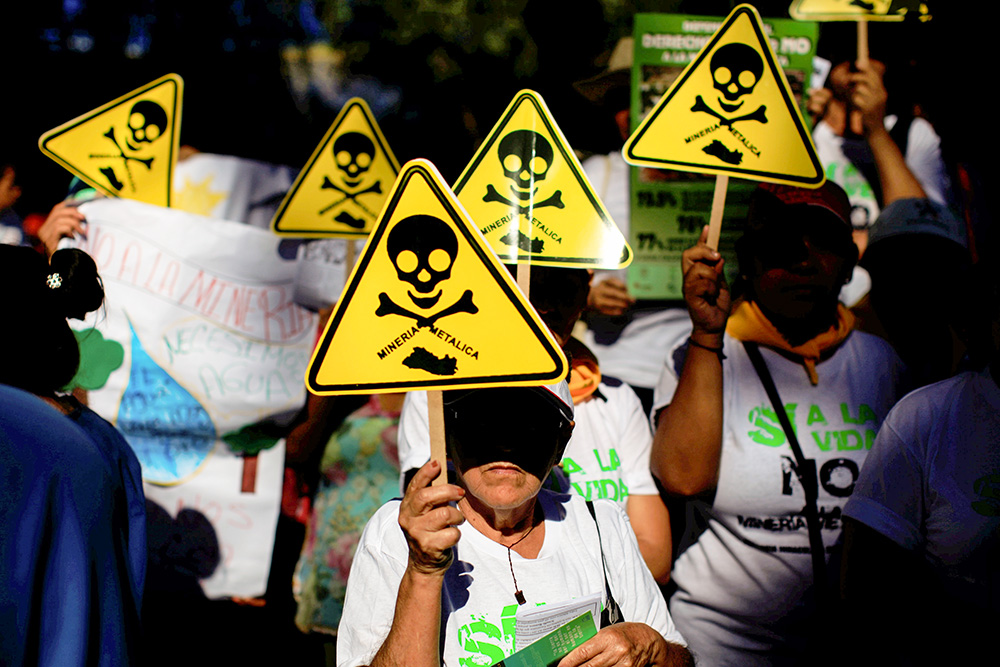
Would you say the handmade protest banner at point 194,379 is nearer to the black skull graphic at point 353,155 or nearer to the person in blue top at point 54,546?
the black skull graphic at point 353,155

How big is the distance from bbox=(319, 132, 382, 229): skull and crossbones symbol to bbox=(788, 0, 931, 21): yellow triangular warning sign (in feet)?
5.71

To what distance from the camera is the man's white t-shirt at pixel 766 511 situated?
220 cm

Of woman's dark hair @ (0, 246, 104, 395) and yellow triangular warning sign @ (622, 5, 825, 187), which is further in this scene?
yellow triangular warning sign @ (622, 5, 825, 187)

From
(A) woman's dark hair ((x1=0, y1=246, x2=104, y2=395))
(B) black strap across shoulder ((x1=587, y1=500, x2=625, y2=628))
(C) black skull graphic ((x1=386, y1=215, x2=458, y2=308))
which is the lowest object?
(B) black strap across shoulder ((x1=587, y1=500, x2=625, y2=628))

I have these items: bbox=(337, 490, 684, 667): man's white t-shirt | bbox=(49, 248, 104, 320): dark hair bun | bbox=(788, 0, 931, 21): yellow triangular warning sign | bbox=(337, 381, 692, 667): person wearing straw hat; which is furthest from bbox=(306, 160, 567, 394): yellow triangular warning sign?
bbox=(788, 0, 931, 21): yellow triangular warning sign

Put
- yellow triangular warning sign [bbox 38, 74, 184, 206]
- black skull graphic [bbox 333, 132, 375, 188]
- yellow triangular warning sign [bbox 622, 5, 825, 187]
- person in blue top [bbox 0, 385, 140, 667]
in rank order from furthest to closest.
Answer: black skull graphic [bbox 333, 132, 375, 188] < yellow triangular warning sign [bbox 38, 74, 184, 206] < yellow triangular warning sign [bbox 622, 5, 825, 187] < person in blue top [bbox 0, 385, 140, 667]

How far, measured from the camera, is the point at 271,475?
3.21 metres

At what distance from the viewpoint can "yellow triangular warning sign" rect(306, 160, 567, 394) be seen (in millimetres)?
1567

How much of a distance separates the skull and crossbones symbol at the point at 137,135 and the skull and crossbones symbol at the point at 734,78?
2.04 metres

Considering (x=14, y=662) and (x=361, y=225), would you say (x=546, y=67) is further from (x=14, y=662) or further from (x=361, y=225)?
(x=14, y=662)

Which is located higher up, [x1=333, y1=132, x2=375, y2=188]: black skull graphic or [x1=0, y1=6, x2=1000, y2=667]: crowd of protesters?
[x1=333, y1=132, x2=375, y2=188]: black skull graphic

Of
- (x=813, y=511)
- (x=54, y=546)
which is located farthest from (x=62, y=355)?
(x=813, y=511)

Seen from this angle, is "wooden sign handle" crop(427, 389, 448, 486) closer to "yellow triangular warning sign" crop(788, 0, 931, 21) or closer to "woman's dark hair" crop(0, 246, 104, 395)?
"woman's dark hair" crop(0, 246, 104, 395)

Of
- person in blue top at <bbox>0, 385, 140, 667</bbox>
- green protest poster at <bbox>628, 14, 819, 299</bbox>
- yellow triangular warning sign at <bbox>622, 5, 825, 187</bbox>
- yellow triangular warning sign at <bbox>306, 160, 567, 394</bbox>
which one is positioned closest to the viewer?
person in blue top at <bbox>0, 385, 140, 667</bbox>
